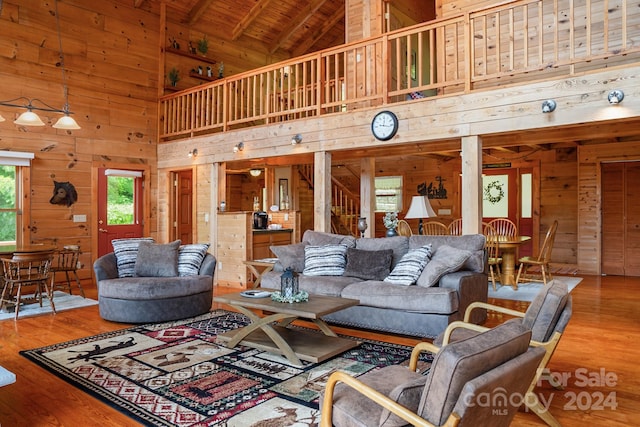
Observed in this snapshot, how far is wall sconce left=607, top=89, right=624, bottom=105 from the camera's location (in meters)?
4.15

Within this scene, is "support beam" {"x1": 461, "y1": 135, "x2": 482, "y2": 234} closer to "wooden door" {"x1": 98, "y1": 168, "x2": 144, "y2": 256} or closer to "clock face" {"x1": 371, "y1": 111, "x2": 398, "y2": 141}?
"clock face" {"x1": 371, "y1": 111, "x2": 398, "y2": 141}

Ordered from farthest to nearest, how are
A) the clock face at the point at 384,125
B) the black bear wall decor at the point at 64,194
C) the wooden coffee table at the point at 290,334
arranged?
the black bear wall decor at the point at 64,194, the clock face at the point at 384,125, the wooden coffee table at the point at 290,334

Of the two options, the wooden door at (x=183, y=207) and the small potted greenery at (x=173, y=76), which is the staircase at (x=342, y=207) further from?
the small potted greenery at (x=173, y=76)

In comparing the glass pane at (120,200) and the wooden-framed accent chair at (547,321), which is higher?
the glass pane at (120,200)

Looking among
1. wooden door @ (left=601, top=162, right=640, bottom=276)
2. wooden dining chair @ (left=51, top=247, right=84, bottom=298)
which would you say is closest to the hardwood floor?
wooden dining chair @ (left=51, top=247, right=84, bottom=298)

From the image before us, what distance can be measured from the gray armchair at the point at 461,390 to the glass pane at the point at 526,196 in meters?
8.54

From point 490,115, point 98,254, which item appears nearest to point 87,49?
point 98,254

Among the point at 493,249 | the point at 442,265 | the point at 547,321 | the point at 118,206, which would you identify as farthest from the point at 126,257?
the point at 493,249

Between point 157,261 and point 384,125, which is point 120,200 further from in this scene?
point 384,125

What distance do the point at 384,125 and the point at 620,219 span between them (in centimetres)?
545

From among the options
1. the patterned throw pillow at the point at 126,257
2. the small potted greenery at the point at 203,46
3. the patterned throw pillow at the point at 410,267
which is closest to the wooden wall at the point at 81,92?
Answer: the small potted greenery at the point at 203,46

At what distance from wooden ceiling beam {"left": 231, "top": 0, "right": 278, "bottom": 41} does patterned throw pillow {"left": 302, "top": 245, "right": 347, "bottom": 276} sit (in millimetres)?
6601

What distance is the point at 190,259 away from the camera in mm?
5363

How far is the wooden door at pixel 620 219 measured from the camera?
26.7ft
